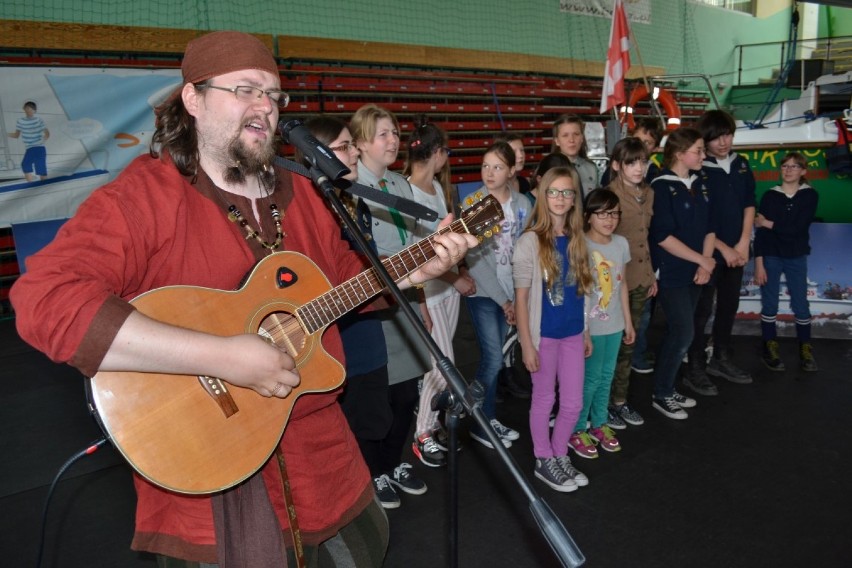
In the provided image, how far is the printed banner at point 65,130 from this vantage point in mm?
5984

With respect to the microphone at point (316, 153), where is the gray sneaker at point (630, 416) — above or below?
below

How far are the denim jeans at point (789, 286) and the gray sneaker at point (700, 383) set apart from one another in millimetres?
877

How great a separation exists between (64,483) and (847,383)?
4966 millimetres

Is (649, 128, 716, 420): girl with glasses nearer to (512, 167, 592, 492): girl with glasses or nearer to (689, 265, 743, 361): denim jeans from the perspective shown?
(689, 265, 743, 361): denim jeans

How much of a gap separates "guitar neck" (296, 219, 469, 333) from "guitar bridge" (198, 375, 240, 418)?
0.25 meters

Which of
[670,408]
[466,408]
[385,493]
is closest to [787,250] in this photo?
[670,408]

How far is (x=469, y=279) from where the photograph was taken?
3406mm

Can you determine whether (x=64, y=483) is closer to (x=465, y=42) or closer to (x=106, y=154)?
(x=106, y=154)

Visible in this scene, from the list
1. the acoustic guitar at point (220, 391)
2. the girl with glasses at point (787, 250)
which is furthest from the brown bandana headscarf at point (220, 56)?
the girl with glasses at point (787, 250)

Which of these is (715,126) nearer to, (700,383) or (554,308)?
(700,383)

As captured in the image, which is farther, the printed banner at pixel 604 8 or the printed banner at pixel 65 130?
the printed banner at pixel 604 8

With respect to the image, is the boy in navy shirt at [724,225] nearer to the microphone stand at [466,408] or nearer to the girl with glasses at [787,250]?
the girl with glasses at [787,250]

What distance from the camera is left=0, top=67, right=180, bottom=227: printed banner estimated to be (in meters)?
5.98

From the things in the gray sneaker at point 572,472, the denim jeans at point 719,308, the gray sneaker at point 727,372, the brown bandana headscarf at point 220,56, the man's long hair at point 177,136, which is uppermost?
the brown bandana headscarf at point 220,56
